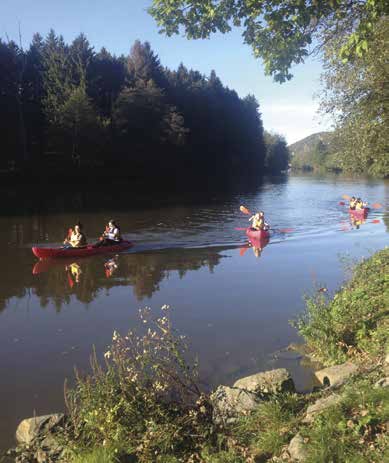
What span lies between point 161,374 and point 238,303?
5.64 meters

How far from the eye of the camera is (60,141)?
4472 centimetres

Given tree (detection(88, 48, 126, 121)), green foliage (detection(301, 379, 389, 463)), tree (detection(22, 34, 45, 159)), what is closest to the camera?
green foliage (detection(301, 379, 389, 463))

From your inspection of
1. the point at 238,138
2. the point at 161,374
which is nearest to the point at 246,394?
the point at 161,374

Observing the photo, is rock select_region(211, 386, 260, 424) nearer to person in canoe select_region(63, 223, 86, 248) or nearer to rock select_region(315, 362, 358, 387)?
rock select_region(315, 362, 358, 387)

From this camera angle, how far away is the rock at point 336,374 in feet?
17.2

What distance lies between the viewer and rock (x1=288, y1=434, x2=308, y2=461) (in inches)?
142

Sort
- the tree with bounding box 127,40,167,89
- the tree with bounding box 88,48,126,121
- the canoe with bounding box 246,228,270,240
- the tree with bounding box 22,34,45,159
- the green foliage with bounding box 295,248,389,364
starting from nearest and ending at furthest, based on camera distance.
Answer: the green foliage with bounding box 295,248,389,364 → the canoe with bounding box 246,228,270,240 → the tree with bounding box 22,34,45,159 → the tree with bounding box 88,48,126,121 → the tree with bounding box 127,40,167,89

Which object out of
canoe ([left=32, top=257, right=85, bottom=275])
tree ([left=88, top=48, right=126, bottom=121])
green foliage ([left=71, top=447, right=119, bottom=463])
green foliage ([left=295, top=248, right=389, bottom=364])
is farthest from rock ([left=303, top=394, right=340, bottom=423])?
tree ([left=88, top=48, right=126, bottom=121])

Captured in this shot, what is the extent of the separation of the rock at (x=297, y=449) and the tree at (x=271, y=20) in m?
4.34

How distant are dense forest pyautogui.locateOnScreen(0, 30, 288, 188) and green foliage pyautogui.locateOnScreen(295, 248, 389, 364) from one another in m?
41.5

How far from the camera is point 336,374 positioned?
562cm

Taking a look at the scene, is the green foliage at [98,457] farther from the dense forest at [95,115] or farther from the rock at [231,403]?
the dense forest at [95,115]

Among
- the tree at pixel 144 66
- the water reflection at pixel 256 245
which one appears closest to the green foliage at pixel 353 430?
the water reflection at pixel 256 245

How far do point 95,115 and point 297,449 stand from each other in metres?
47.2
